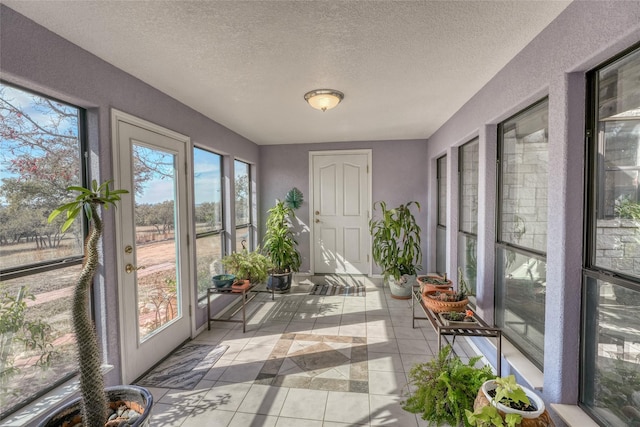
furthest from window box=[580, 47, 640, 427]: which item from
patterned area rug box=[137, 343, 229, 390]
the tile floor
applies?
patterned area rug box=[137, 343, 229, 390]

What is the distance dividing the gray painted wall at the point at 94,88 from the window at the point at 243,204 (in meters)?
1.58

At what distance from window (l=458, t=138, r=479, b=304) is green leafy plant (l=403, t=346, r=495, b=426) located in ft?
4.74

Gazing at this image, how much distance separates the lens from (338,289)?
14.5 feet

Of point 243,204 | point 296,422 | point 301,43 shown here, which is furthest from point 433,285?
point 243,204

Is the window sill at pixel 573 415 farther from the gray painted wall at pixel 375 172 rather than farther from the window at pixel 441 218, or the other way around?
the gray painted wall at pixel 375 172

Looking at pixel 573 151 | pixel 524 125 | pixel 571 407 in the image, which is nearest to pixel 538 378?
pixel 571 407

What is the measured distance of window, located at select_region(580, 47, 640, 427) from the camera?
3.97 ft

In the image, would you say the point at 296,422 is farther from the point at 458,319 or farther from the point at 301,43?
the point at 301,43

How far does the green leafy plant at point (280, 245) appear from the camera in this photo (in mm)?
4246

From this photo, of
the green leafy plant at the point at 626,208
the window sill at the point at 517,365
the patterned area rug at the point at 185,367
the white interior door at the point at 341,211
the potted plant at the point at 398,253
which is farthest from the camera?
the white interior door at the point at 341,211

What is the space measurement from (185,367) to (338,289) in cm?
246

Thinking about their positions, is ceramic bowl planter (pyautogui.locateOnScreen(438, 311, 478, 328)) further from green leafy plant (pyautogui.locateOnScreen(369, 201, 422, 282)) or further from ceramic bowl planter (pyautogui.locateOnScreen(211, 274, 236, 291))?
ceramic bowl planter (pyautogui.locateOnScreen(211, 274, 236, 291))

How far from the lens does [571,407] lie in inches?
56.9

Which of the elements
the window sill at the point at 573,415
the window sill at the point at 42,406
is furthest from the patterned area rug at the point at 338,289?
the window sill at the point at 42,406
